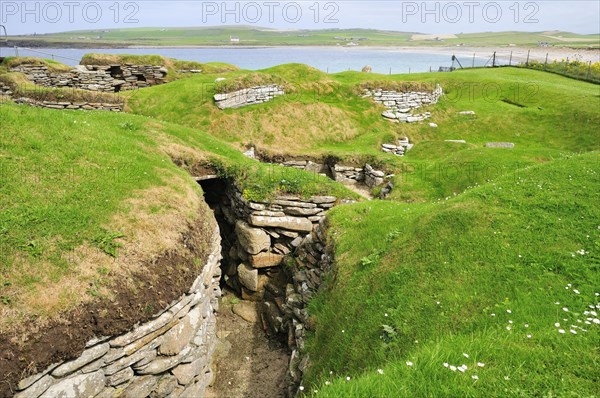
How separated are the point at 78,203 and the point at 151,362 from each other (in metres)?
4.98

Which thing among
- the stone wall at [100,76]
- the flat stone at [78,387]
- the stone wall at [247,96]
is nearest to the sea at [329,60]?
the stone wall at [100,76]

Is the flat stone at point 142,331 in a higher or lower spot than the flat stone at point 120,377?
higher

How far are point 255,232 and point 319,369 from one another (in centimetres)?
817

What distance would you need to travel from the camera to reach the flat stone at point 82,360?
859 centimetres

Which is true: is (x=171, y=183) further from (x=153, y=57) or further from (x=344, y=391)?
(x=153, y=57)

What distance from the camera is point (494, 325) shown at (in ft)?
25.6

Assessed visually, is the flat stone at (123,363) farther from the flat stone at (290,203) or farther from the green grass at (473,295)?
the flat stone at (290,203)

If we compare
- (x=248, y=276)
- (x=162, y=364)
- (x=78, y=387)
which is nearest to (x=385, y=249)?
(x=162, y=364)

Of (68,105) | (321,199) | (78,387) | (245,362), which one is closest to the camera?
(78,387)

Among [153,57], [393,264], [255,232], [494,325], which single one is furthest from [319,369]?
[153,57]

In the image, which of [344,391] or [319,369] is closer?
[344,391]

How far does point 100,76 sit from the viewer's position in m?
35.8

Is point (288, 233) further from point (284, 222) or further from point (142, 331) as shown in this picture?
point (142, 331)

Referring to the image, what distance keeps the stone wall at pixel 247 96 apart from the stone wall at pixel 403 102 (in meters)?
9.86
